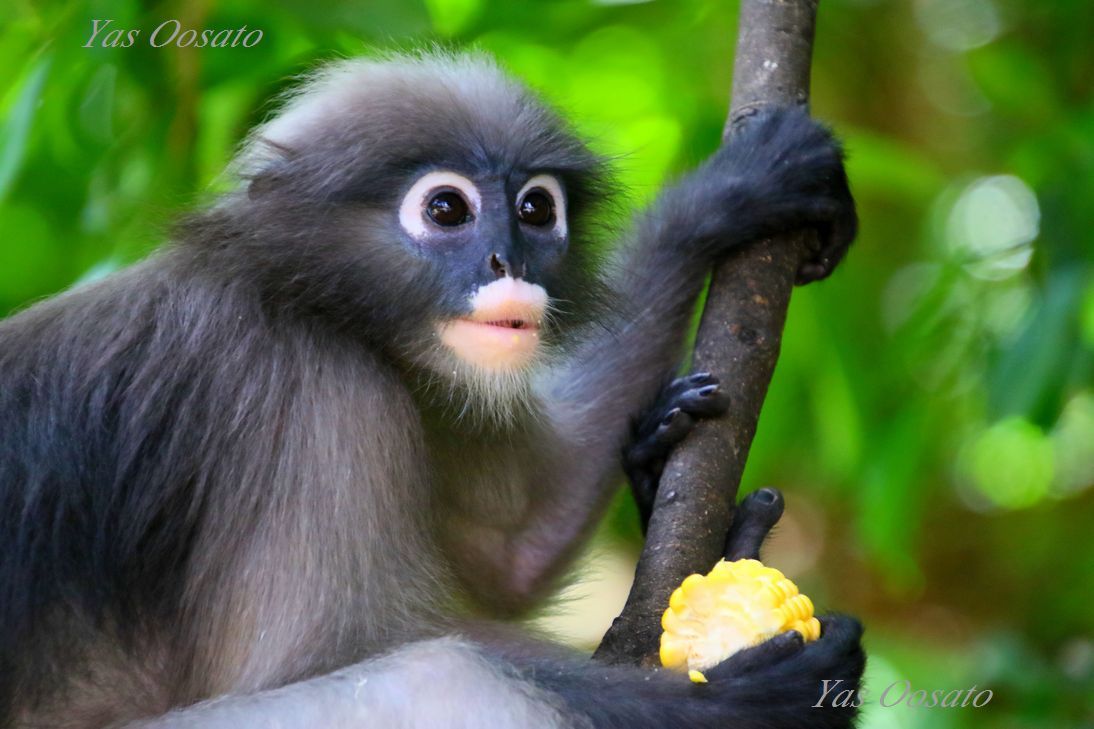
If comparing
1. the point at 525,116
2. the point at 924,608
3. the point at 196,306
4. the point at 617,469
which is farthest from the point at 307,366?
the point at 924,608

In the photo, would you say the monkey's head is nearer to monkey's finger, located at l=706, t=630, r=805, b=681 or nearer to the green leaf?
the green leaf

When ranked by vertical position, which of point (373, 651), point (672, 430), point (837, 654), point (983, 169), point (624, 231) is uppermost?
point (983, 169)

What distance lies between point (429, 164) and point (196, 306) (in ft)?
2.50

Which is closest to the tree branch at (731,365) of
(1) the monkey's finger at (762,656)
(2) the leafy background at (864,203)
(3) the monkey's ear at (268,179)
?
(1) the monkey's finger at (762,656)

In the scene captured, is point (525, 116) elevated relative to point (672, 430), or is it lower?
elevated

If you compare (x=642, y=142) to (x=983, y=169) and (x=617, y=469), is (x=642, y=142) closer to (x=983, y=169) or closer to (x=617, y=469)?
(x=617, y=469)

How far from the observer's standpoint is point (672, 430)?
376cm

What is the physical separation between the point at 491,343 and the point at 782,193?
1184 mm

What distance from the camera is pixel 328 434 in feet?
11.3

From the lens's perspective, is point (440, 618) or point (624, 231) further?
point (624, 231)

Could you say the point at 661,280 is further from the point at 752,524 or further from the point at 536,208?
the point at 752,524

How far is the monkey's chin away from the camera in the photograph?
3553 millimetres
